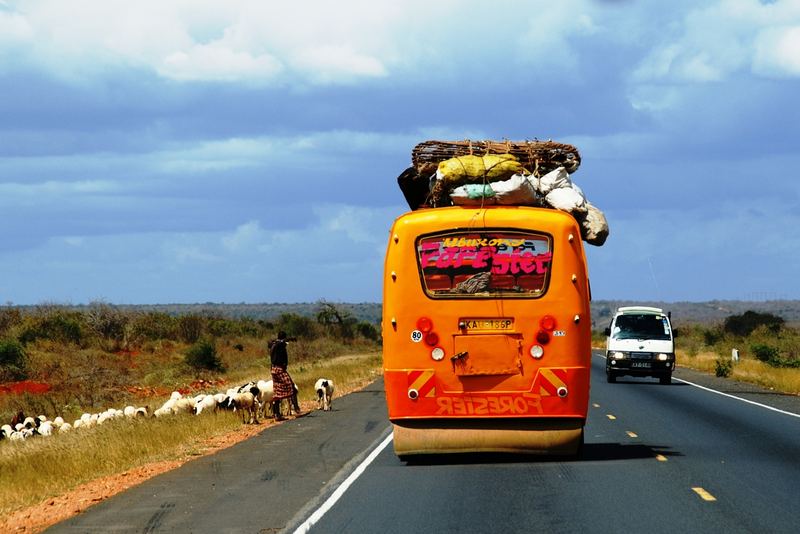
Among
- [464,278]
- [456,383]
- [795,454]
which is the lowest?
[795,454]

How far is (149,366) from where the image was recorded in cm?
6147

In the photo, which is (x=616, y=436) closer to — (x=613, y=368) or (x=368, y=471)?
(x=368, y=471)

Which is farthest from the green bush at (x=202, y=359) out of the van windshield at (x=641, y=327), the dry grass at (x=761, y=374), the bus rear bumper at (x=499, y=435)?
the bus rear bumper at (x=499, y=435)

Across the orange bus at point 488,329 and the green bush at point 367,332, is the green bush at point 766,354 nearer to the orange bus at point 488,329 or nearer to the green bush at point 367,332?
the orange bus at point 488,329

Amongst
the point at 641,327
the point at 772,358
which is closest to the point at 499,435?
the point at 641,327

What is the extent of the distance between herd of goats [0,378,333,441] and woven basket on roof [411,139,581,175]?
434 inches

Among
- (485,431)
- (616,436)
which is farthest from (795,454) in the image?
(485,431)

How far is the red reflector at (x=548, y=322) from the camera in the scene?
15.6 metres

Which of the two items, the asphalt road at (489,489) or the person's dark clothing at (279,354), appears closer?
the asphalt road at (489,489)

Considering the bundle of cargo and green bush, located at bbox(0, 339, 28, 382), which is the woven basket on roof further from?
green bush, located at bbox(0, 339, 28, 382)

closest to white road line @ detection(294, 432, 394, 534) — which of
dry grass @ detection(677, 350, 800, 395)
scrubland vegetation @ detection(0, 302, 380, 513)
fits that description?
scrubland vegetation @ detection(0, 302, 380, 513)

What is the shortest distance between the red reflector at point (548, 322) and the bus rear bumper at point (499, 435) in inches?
48.9

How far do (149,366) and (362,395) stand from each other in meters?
27.5

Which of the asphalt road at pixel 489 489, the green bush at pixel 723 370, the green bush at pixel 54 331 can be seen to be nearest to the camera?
the asphalt road at pixel 489 489
